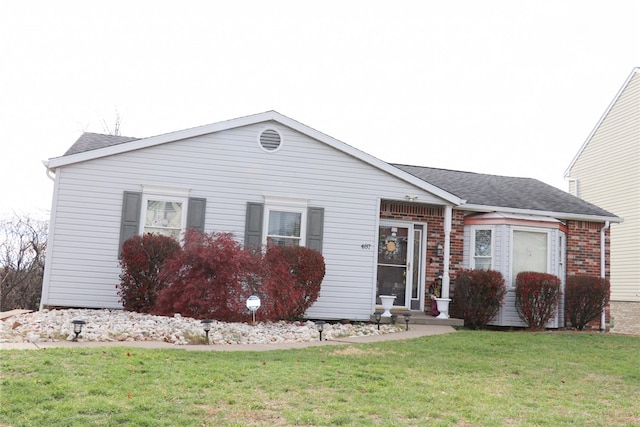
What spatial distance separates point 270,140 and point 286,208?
4.88ft

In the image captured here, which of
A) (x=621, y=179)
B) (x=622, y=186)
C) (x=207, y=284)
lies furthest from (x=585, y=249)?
(x=207, y=284)

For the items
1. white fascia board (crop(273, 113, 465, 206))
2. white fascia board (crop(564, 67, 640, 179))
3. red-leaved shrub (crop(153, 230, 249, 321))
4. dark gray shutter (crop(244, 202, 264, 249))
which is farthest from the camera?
white fascia board (crop(564, 67, 640, 179))

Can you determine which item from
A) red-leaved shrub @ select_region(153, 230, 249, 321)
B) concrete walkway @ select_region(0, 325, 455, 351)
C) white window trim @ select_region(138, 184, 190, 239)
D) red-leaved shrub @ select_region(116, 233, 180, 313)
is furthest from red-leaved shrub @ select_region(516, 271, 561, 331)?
red-leaved shrub @ select_region(116, 233, 180, 313)

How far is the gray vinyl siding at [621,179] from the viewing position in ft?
65.0

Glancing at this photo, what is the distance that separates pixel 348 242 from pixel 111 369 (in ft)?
25.1

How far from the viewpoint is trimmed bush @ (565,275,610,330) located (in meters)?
14.3

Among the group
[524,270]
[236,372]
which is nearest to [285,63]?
[524,270]

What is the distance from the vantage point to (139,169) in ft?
41.6

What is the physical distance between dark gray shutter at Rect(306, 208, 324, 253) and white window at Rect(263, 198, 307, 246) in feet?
0.35

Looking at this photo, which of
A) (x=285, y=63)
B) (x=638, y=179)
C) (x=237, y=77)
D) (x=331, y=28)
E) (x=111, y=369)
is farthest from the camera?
(x=638, y=179)

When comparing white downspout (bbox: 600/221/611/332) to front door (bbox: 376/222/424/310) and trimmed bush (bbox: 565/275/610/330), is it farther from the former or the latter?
front door (bbox: 376/222/424/310)

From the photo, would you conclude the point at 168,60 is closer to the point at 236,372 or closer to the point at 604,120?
the point at 236,372

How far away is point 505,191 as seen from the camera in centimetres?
1608

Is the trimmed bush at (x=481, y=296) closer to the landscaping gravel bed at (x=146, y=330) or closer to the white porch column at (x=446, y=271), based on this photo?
the white porch column at (x=446, y=271)
